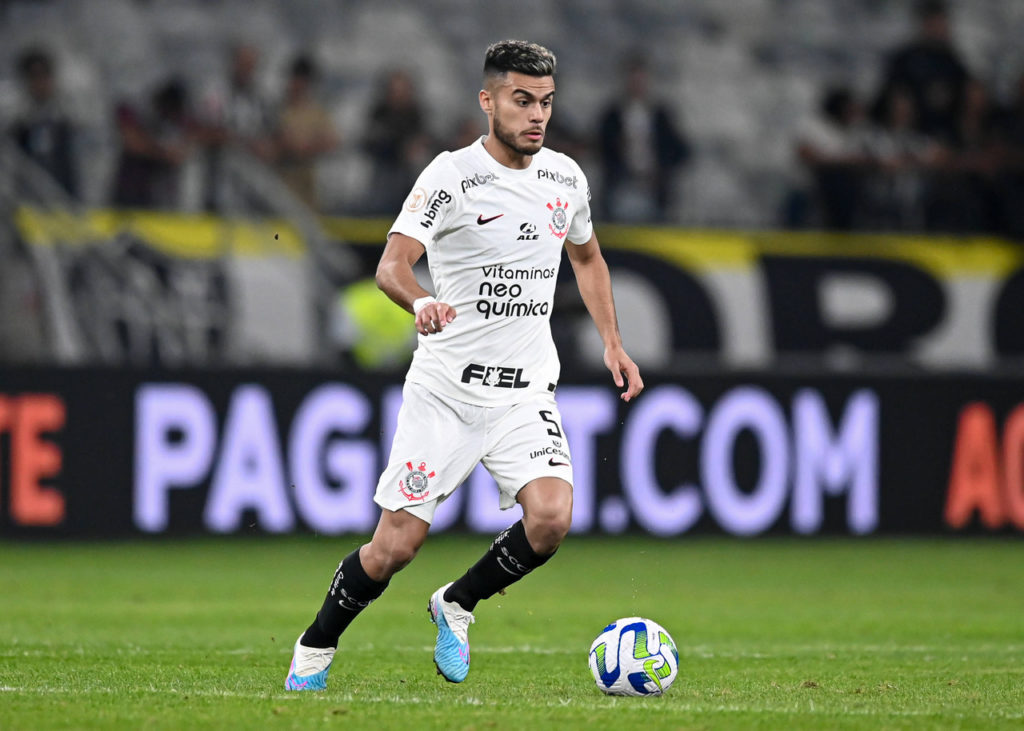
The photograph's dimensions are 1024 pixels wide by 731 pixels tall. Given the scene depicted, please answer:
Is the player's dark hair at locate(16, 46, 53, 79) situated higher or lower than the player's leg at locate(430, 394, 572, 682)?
higher

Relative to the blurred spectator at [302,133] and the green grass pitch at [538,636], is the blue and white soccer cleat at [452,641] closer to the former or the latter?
the green grass pitch at [538,636]

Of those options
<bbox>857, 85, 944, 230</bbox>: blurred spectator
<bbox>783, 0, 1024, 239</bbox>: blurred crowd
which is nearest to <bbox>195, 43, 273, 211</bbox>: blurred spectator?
Answer: <bbox>783, 0, 1024, 239</bbox>: blurred crowd

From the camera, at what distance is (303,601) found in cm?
1001

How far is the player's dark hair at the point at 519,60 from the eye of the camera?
6.24m

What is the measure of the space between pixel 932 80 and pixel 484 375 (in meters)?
12.0

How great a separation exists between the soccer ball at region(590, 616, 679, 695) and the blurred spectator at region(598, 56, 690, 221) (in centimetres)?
952

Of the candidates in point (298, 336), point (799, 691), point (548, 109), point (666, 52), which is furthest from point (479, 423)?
point (666, 52)

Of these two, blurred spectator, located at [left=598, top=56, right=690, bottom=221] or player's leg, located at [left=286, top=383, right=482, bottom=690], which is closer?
player's leg, located at [left=286, top=383, right=482, bottom=690]

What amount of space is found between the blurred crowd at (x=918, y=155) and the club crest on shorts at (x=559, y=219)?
10.1 m

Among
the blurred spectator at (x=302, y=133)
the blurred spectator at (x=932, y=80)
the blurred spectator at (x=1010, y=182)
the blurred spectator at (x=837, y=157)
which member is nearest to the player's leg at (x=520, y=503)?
the blurred spectator at (x=302, y=133)

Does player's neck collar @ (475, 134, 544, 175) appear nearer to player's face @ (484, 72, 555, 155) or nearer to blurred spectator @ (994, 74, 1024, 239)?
player's face @ (484, 72, 555, 155)

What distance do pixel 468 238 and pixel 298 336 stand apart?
7.94 m

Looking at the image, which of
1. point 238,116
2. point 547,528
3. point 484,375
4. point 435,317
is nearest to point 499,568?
point 547,528

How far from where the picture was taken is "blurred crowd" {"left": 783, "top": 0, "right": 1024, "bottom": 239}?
53.5 ft
